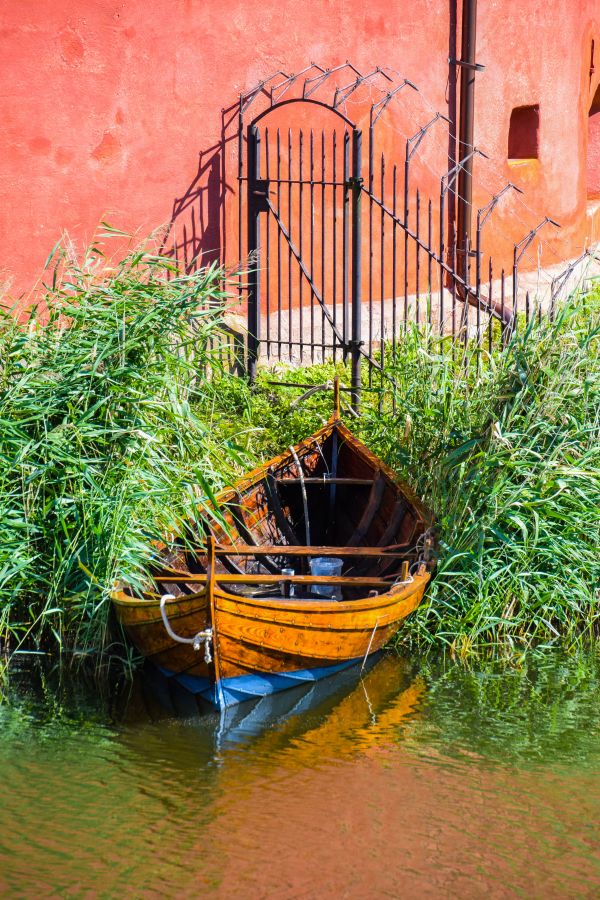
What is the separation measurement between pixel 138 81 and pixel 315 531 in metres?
3.83

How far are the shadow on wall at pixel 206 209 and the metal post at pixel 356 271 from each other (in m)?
1.19

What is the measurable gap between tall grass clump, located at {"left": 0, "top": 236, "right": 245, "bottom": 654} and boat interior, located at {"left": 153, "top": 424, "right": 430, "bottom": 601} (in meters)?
0.32

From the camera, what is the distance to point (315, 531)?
7.85 m

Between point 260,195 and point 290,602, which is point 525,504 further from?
point 260,195

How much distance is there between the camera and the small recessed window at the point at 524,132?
41.2 ft

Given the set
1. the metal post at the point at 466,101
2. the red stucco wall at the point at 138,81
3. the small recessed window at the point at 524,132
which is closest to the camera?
the red stucco wall at the point at 138,81

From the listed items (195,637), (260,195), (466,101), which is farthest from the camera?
(466,101)

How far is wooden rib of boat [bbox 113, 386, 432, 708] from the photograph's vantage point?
559 centimetres

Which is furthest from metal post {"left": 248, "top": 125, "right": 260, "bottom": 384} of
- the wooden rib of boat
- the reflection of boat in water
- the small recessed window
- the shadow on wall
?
the small recessed window

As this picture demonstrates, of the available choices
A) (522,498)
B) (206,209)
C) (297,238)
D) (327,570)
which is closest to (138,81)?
(206,209)

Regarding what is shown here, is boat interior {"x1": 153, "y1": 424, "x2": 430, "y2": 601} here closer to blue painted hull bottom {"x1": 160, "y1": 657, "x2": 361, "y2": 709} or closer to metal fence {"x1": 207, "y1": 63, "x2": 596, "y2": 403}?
blue painted hull bottom {"x1": 160, "y1": 657, "x2": 361, "y2": 709}

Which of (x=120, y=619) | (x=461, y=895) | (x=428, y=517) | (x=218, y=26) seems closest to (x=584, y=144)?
(x=218, y=26)

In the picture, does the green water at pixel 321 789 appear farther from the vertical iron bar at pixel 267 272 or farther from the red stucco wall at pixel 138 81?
the vertical iron bar at pixel 267 272

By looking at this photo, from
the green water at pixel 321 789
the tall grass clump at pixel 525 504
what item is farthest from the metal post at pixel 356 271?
the green water at pixel 321 789
